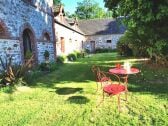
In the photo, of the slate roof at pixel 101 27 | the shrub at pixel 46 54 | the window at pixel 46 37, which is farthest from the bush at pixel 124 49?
the slate roof at pixel 101 27

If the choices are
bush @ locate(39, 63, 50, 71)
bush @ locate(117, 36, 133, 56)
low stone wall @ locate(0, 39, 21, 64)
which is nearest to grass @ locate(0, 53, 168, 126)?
low stone wall @ locate(0, 39, 21, 64)

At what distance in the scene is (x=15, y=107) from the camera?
708 centimetres

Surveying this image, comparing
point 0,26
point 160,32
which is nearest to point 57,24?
point 0,26

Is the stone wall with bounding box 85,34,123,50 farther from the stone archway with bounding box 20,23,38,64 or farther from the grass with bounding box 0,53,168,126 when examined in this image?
the grass with bounding box 0,53,168,126

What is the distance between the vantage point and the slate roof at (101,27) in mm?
38969

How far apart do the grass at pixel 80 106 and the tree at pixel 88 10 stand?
54.4 m

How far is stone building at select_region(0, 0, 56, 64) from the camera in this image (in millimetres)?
11281

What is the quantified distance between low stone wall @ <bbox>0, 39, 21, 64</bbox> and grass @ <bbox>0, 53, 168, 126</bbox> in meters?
2.55

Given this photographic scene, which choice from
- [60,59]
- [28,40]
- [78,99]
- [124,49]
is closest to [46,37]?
[60,59]

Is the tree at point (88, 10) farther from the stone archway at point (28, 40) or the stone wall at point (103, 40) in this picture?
the stone archway at point (28, 40)

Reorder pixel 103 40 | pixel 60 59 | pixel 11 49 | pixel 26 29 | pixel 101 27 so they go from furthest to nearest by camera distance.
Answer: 1. pixel 101 27
2. pixel 103 40
3. pixel 60 59
4. pixel 26 29
5. pixel 11 49

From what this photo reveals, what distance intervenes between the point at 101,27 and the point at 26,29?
27315 millimetres

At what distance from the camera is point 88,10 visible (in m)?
63.1

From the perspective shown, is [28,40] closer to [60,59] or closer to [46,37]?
[46,37]
